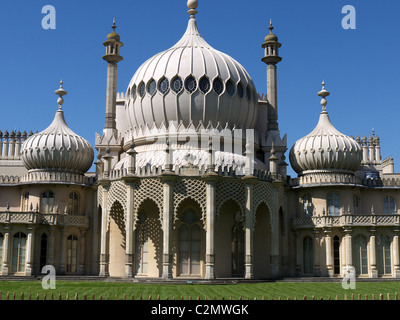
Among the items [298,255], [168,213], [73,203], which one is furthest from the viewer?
[73,203]

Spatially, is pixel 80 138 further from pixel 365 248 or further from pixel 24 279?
pixel 365 248

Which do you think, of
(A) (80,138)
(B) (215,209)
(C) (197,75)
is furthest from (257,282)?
(A) (80,138)

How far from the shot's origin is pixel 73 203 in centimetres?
4534

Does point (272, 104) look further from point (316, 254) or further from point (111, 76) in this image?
point (111, 76)

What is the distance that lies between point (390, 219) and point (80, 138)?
964 inches

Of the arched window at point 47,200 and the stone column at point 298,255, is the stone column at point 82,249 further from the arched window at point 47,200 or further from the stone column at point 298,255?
the stone column at point 298,255

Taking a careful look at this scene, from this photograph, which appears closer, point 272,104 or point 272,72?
point 272,104

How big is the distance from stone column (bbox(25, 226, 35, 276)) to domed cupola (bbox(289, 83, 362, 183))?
67.8ft

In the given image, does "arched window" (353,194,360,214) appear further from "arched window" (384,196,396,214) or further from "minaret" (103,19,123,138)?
"minaret" (103,19,123,138)

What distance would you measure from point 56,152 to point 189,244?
13324 millimetres

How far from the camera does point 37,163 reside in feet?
148

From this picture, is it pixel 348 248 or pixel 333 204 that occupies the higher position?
pixel 333 204

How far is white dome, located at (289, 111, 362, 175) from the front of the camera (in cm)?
4519

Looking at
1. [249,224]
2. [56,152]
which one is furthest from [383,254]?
[56,152]
